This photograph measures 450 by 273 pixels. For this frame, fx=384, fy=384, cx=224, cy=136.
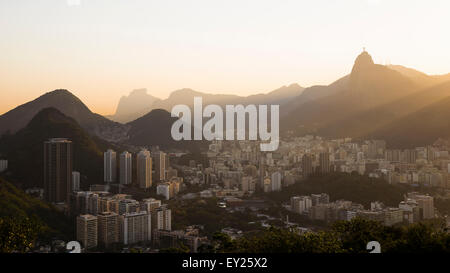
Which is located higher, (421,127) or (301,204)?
(421,127)

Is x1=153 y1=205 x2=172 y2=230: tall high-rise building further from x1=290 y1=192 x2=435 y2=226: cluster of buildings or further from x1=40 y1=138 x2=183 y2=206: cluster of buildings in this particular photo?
x1=290 y1=192 x2=435 y2=226: cluster of buildings

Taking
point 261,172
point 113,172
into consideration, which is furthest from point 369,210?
point 113,172

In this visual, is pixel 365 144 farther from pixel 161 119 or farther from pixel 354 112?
pixel 161 119

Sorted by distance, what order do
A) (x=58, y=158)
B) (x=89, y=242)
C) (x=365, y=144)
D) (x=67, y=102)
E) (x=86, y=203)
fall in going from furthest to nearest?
(x=365, y=144) → (x=67, y=102) → (x=58, y=158) → (x=86, y=203) → (x=89, y=242)

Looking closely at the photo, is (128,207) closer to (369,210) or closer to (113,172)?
(113,172)

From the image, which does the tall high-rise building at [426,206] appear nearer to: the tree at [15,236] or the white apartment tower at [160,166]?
the white apartment tower at [160,166]
